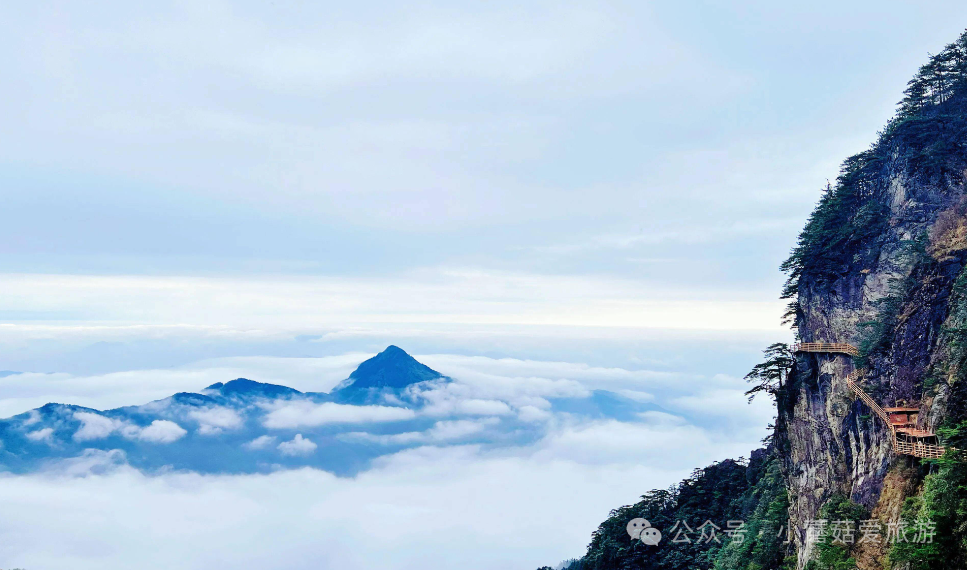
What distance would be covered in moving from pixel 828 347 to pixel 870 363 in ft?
11.4

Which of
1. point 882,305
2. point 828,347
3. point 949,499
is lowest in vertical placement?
point 949,499

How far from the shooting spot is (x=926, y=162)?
38.4 meters

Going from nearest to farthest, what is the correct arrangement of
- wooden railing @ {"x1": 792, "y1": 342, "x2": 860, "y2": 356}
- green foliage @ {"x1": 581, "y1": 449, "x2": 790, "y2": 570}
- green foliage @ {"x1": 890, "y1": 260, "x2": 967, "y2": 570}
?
green foliage @ {"x1": 890, "y1": 260, "x2": 967, "y2": 570}, wooden railing @ {"x1": 792, "y1": 342, "x2": 860, "y2": 356}, green foliage @ {"x1": 581, "y1": 449, "x2": 790, "y2": 570}

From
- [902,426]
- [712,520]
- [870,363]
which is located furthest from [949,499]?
[712,520]

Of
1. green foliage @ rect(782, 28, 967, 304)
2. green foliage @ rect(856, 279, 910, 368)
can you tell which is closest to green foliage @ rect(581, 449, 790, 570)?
green foliage @ rect(856, 279, 910, 368)

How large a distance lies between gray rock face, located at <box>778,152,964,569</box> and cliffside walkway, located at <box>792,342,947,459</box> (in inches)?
22.5

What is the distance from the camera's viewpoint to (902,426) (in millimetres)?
32312

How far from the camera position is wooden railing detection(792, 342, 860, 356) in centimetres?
3803

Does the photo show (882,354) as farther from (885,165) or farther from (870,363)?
(885,165)

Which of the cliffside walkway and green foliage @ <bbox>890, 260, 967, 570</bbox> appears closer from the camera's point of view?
green foliage @ <bbox>890, 260, 967, 570</bbox>

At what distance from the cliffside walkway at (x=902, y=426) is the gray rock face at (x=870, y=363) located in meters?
0.57

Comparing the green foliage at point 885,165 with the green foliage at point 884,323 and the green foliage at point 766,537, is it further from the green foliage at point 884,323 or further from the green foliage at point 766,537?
the green foliage at point 766,537

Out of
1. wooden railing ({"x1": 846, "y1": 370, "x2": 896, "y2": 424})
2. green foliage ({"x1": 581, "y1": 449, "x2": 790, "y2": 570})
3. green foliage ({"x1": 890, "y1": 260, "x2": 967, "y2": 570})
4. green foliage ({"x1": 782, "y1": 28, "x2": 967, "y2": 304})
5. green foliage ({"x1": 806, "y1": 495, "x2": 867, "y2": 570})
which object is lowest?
green foliage ({"x1": 581, "y1": 449, "x2": 790, "y2": 570})

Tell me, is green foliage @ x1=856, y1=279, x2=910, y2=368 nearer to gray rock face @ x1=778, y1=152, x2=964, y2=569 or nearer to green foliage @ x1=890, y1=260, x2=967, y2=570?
gray rock face @ x1=778, y1=152, x2=964, y2=569
